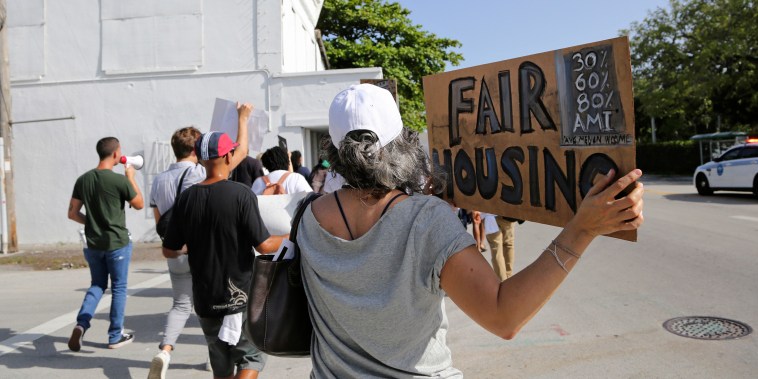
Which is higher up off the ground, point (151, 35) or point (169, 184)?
point (151, 35)

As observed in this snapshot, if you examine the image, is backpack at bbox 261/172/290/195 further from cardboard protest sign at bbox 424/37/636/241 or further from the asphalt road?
cardboard protest sign at bbox 424/37/636/241

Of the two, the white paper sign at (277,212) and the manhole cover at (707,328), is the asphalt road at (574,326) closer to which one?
the manhole cover at (707,328)

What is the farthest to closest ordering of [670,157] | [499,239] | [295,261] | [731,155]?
[670,157] → [731,155] → [499,239] → [295,261]

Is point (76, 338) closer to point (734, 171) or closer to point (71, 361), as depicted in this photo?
point (71, 361)

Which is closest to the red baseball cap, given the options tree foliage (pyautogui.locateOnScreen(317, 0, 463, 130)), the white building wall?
the white building wall

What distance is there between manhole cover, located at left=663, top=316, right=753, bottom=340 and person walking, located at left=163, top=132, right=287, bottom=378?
3.80 metres

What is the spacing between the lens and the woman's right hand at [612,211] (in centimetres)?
146

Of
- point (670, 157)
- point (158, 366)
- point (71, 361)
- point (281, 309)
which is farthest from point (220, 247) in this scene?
point (670, 157)

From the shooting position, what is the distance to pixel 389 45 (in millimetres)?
28406

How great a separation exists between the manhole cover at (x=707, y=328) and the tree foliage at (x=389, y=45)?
20.5 m

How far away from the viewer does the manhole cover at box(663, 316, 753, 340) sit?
5.34 metres

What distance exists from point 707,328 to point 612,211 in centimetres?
487

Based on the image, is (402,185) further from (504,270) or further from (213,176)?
(504,270)

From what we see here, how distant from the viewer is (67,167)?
14.4 m
